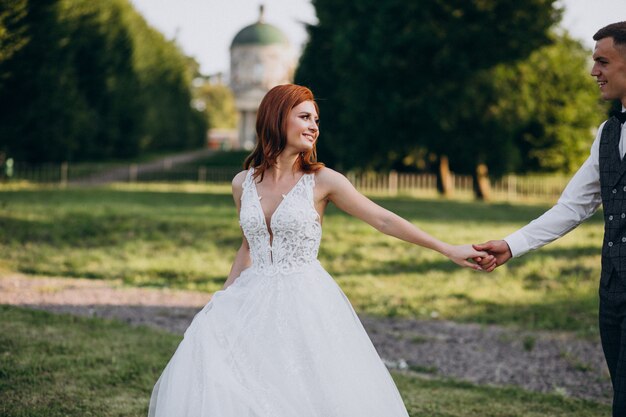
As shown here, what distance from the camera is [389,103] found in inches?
1105

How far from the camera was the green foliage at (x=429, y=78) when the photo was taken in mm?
27016

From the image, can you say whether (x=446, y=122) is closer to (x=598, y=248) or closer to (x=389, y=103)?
(x=389, y=103)

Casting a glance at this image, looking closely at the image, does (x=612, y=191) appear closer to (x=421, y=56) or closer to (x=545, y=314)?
(x=545, y=314)

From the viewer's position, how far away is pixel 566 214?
15.2 feet

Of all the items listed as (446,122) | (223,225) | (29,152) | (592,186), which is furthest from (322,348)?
(29,152)

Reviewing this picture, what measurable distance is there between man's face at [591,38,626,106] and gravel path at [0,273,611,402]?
387cm

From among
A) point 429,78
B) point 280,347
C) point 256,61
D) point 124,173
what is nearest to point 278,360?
point 280,347

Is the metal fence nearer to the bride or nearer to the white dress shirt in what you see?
the white dress shirt

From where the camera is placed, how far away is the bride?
12.4ft

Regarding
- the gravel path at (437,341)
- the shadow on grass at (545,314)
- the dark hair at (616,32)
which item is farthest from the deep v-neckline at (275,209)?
the shadow on grass at (545,314)

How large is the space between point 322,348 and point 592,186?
1878 millimetres

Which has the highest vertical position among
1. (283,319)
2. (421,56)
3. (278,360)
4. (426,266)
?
(421,56)

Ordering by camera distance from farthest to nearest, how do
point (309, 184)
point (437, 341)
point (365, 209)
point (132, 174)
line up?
point (132, 174) < point (437, 341) < point (365, 209) < point (309, 184)

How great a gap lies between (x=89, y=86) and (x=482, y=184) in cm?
2264
